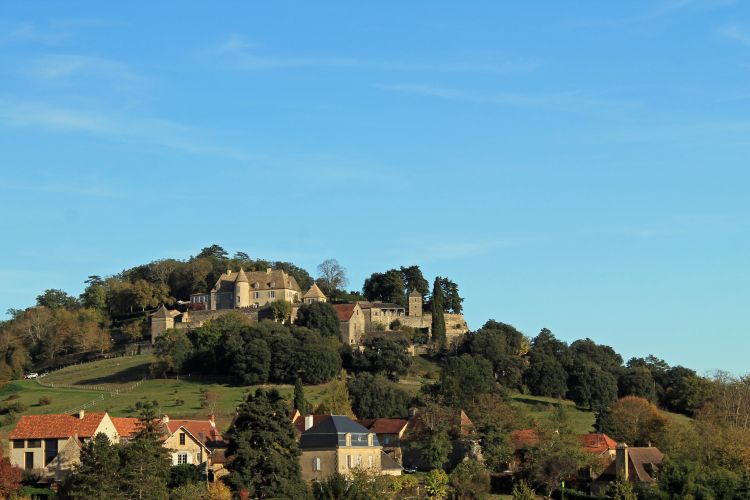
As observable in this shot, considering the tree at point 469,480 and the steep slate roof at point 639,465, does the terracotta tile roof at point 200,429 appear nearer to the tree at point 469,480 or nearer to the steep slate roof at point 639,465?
the tree at point 469,480

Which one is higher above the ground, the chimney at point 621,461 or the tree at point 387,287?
the tree at point 387,287

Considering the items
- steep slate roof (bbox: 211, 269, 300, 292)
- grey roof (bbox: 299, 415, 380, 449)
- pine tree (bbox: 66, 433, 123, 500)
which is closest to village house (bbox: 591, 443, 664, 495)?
grey roof (bbox: 299, 415, 380, 449)

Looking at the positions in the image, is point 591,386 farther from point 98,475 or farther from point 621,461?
point 98,475

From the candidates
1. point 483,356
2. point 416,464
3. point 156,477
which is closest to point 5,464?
point 156,477

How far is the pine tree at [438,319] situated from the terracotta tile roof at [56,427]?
68677 mm

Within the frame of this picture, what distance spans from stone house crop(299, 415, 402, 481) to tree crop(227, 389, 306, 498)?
4.86 m

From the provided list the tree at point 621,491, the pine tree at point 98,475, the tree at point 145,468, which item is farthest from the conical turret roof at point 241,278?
the pine tree at point 98,475

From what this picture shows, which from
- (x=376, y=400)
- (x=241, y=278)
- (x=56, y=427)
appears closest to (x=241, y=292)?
(x=241, y=278)

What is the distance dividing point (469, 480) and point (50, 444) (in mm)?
25950

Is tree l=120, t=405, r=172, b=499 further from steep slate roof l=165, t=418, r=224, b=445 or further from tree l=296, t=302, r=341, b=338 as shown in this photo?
tree l=296, t=302, r=341, b=338

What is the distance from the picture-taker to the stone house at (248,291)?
14288cm

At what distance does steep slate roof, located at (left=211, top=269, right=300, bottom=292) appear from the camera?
144 metres

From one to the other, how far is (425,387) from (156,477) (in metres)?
39.7

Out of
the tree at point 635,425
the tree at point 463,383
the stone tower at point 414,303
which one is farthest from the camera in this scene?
the stone tower at point 414,303
